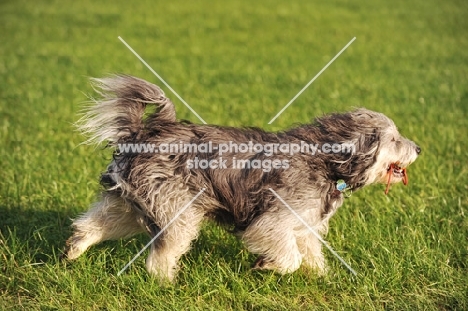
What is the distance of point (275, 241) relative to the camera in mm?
4676

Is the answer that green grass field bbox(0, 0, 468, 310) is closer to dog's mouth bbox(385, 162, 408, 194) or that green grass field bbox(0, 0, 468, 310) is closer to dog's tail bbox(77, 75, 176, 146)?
dog's mouth bbox(385, 162, 408, 194)

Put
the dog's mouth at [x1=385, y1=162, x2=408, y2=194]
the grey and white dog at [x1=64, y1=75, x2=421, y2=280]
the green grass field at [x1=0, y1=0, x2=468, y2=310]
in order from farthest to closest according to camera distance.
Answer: the dog's mouth at [x1=385, y1=162, x2=408, y2=194] → the green grass field at [x1=0, y1=0, x2=468, y2=310] → the grey and white dog at [x1=64, y1=75, x2=421, y2=280]

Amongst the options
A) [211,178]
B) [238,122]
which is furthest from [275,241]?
[238,122]

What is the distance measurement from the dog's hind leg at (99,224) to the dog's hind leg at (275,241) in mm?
878

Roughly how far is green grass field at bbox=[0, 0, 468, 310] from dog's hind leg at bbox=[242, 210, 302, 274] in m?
0.18

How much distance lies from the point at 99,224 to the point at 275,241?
53.2 inches

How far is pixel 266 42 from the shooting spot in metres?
16.6

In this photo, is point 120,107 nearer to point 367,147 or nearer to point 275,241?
point 275,241

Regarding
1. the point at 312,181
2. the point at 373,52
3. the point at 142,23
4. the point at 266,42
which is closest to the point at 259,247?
the point at 312,181

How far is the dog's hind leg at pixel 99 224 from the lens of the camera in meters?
4.86

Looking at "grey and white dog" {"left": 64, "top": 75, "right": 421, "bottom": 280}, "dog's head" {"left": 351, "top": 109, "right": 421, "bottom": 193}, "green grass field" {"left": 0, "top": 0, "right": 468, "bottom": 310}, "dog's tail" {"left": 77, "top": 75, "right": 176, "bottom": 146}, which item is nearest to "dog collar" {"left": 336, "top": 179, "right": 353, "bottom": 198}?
"grey and white dog" {"left": 64, "top": 75, "right": 421, "bottom": 280}

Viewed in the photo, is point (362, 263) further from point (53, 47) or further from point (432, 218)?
point (53, 47)

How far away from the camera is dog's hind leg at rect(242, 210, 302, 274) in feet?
15.3

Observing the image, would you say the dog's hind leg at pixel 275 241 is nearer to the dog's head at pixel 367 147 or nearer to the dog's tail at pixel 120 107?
the dog's head at pixel 367 147
